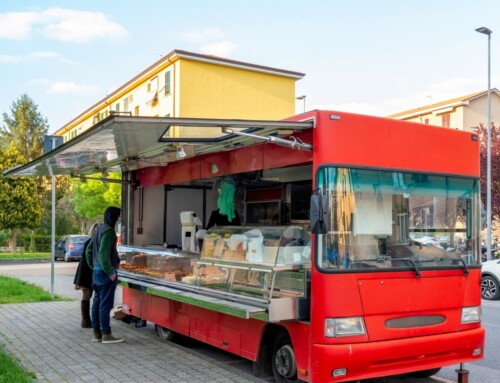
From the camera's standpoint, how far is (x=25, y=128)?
60.4 metres

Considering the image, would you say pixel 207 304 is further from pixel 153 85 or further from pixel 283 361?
pixel 153 85

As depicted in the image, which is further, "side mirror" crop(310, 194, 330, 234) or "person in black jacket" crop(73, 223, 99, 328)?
"person in black jacket" crop(73, 223, 99, 328)

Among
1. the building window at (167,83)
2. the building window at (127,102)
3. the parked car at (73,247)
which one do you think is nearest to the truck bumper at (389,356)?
the parked car at (73,247)

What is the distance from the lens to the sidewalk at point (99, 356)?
19.9 ft

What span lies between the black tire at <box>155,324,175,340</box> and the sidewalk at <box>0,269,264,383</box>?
11 cm

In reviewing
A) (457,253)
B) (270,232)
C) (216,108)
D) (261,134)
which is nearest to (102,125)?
(261,134)

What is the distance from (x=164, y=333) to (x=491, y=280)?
29.4 feet

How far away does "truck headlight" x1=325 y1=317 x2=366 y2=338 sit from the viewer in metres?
5.06

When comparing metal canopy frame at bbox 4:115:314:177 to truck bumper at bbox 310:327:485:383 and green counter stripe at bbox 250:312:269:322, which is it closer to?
green counter stripe at bbox 250:312:269:322

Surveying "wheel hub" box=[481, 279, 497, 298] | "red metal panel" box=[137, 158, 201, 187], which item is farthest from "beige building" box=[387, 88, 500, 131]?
"red metal panel" box=[137, 158, 201, 187]

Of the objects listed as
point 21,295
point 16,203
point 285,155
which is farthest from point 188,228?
point 16,203

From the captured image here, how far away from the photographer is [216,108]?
38.7 metres

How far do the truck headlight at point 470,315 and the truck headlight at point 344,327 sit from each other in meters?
1.32

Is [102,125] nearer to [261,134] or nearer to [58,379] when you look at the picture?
[261,134]
